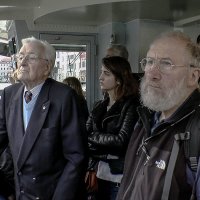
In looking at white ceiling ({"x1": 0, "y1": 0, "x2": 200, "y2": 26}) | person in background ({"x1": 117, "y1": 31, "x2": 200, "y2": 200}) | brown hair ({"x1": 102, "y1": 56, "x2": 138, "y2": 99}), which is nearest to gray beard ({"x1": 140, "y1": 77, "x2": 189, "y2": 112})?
person in background ({"x1": 117, "y1": 31, "x2": 200, "y2": 200})

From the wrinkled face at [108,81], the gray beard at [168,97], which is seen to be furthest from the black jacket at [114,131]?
the gray beard at [168,97]

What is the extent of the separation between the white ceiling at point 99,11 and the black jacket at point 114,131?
4.29 feet

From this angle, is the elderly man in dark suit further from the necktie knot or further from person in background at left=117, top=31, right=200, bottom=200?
person in background at left=117, top=31, right=200, bottom=200

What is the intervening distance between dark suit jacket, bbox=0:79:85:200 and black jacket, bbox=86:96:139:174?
11.2 inches

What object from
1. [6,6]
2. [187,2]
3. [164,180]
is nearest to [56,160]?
[164,180]

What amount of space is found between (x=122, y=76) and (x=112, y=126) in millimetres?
443

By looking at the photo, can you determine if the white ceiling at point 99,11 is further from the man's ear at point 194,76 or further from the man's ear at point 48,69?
the man's ear at point 194,76

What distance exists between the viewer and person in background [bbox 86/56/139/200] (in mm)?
2213

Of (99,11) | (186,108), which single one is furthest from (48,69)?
(99,11)

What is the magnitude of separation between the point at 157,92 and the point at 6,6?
3642 mm

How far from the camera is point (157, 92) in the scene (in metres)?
1.51

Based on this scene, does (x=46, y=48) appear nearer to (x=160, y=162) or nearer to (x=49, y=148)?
(x=49, y=148)

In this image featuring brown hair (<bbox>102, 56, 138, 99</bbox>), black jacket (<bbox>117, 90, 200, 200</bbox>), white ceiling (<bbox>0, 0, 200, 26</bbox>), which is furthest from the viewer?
white ceiling (<bbox>0, 0, 200, 26</bbox>)

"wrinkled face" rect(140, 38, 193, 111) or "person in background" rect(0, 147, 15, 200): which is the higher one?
"wrinkled face" rect(140, 38, 193, 111)
